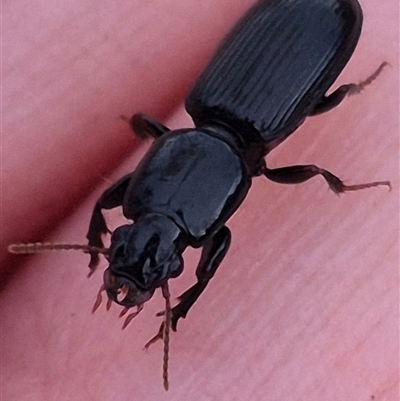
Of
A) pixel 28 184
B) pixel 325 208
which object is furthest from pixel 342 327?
pixel 28 184

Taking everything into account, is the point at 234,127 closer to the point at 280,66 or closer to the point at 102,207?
the point at 280,66

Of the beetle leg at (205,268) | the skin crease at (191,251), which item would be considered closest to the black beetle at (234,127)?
the beetle leg at (205,268)

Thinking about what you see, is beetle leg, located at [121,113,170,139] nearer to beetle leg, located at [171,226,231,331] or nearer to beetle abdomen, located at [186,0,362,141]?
beetle abdomen, located at [186,0,362,141]

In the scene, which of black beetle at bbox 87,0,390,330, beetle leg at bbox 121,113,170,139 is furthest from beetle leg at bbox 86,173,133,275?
beetle leg at bbox 121,113,170,139

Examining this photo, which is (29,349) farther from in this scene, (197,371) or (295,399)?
(295,399)

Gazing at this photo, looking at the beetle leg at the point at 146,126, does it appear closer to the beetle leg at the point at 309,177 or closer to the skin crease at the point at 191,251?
the skin crease at the point at 191,251

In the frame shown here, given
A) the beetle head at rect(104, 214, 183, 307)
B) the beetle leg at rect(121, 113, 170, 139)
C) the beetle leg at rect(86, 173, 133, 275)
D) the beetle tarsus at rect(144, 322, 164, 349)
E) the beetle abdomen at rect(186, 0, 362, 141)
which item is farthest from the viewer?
the beetle leg at rect(121, 113, 170, 139)

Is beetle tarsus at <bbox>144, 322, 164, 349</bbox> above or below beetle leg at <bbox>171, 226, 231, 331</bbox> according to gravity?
below

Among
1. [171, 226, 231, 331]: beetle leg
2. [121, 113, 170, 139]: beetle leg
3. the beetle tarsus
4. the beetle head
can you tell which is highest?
[121, 113, 170, 139]: beetle leg
